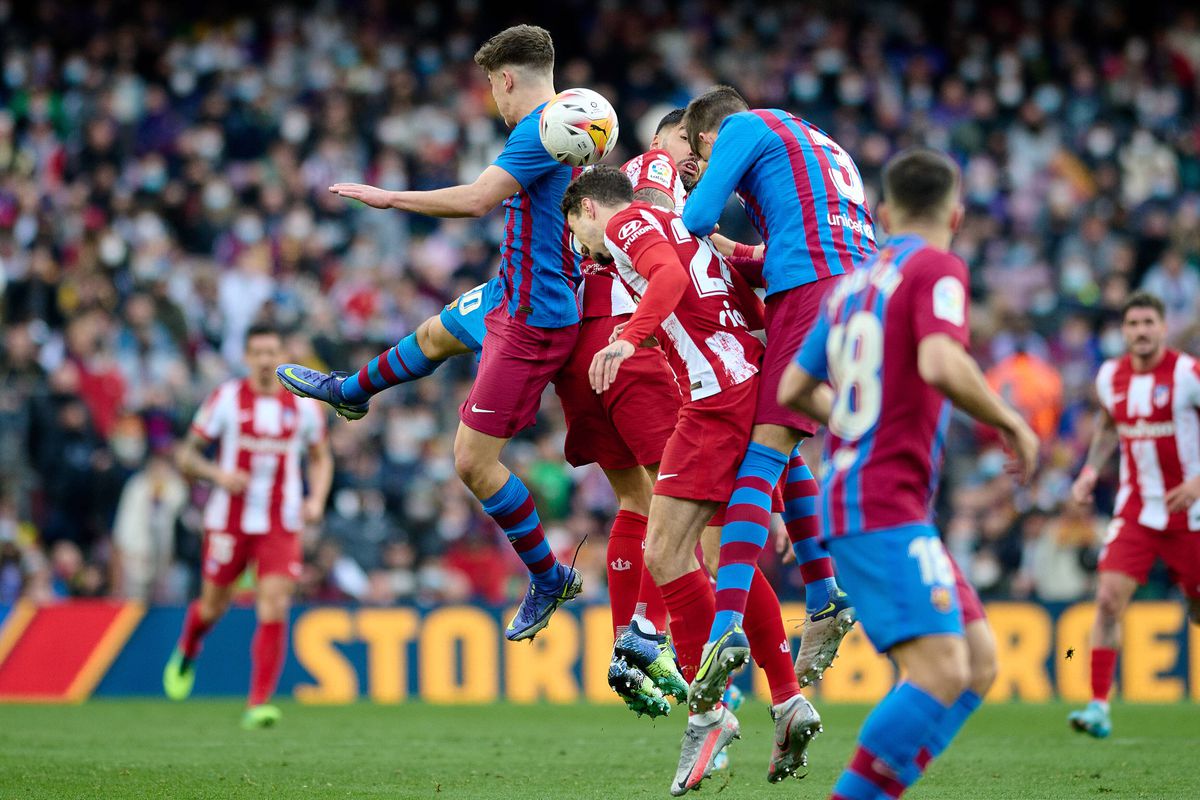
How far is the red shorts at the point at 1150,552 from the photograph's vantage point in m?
11.1

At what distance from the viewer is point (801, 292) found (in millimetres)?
7297

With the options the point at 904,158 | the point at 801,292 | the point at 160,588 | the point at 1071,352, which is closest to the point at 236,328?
the point at 160,588

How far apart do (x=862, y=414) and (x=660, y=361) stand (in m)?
3.04

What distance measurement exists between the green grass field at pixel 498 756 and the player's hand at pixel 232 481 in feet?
5.96

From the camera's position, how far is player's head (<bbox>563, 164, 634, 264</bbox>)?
772 centimetres

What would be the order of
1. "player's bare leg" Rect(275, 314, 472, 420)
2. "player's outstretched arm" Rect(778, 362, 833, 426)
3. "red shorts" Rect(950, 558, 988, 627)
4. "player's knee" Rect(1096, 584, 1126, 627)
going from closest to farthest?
1. "red shorts" Rect(950, 558, 988, 627)
2. "player's outstretched arm" Rect(778, 362, 833, 426)
3. "player's bare leg" Rect(275, 314, 472, 420)
4. "player's knee" Rect(1096, 584, 1126, 627)

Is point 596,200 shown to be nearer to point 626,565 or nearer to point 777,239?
point 777,239

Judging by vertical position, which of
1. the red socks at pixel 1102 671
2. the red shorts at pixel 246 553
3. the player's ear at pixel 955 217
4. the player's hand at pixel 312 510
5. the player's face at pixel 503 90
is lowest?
the red socks at pixel 1102 671

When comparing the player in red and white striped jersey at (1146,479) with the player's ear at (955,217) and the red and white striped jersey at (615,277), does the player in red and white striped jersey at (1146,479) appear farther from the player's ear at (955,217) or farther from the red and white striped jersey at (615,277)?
the player's ear at (955,217)

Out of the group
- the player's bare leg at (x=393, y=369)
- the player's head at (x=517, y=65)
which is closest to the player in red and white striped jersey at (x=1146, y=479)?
the player's bare leg at (x=393, y=369)

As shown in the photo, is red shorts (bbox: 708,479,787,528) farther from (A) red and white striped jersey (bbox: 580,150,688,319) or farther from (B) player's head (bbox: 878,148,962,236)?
(B) player's head (bbox: 878,148,962,236)

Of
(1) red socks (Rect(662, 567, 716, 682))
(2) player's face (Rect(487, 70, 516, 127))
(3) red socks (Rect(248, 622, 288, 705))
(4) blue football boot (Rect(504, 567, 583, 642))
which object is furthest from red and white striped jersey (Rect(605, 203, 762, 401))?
(3) red socks (Rect(248, 622, 288, 705))

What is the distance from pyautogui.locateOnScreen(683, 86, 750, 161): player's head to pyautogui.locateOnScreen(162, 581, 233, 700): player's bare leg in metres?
6.78

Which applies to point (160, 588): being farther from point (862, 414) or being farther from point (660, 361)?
point (862, 414)
